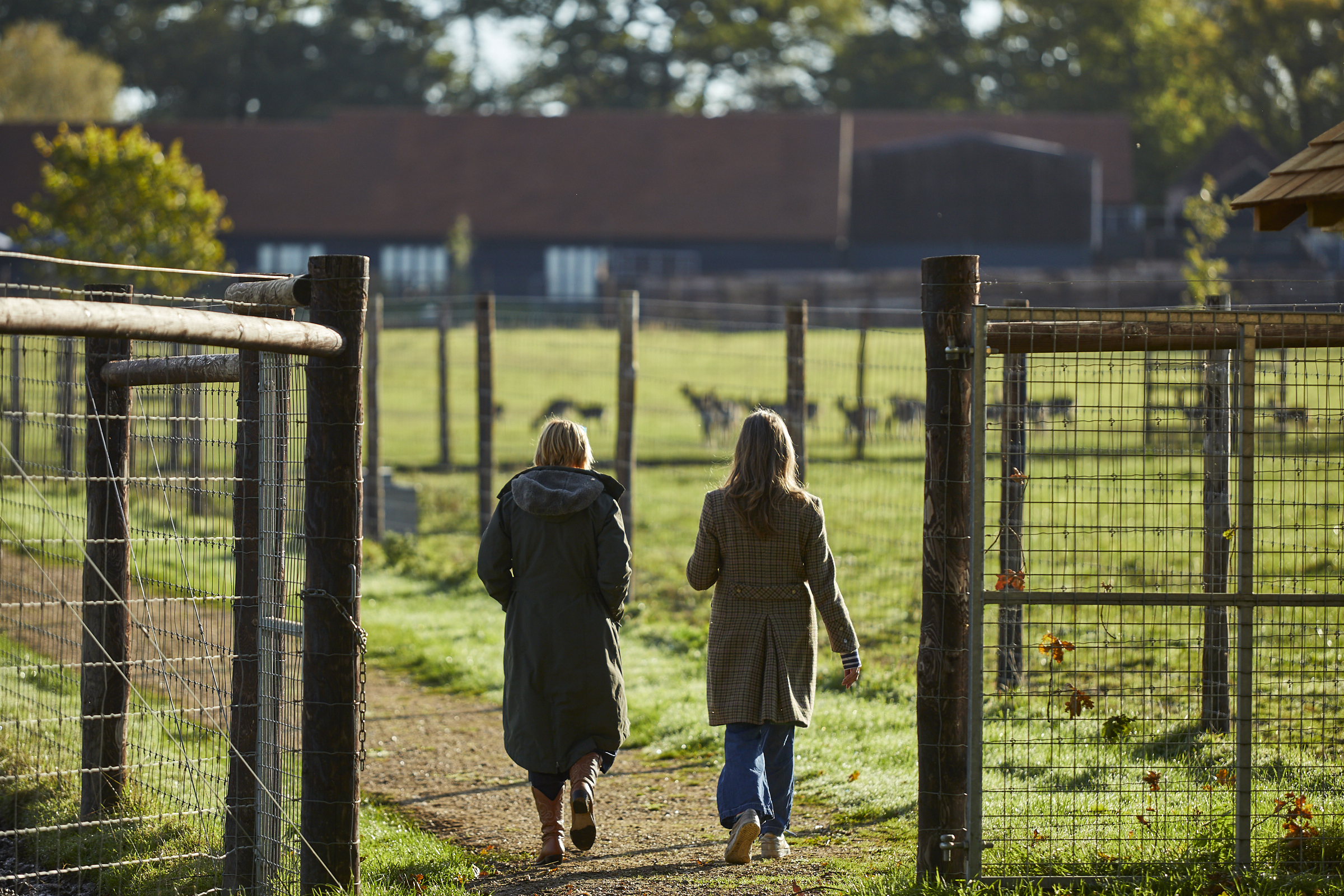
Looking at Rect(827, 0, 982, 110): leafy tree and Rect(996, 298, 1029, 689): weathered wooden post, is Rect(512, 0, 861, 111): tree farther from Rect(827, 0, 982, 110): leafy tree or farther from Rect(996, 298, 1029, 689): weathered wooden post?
Rect(996, 298, 1029, 689): weathered wooden post

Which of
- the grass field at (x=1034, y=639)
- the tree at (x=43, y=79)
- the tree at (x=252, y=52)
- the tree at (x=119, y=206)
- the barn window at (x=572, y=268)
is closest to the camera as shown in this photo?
the grass field at (x=1034, y=639)

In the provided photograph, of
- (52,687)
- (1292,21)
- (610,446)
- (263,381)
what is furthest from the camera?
(1292,21)

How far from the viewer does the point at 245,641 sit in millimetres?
4652

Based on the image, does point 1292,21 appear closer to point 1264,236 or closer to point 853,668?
point 1264,236

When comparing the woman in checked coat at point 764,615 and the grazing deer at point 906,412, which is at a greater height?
the grazing deer at point 906,412

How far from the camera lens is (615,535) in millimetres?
4988

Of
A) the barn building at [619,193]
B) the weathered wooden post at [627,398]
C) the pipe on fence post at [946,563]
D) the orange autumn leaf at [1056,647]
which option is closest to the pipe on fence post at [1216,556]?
the orange autumn leaf at [1056,647]

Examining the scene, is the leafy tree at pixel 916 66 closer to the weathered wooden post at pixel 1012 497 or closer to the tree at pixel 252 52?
the tree at pixel 252 52

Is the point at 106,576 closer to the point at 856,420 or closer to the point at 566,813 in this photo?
the point at 566,813

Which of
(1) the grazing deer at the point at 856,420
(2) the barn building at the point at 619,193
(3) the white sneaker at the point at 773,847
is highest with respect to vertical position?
(2) the barn building at the point at 619,193

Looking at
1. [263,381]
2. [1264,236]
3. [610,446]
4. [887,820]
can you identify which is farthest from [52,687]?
[1264,236]

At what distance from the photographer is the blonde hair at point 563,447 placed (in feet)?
16.6

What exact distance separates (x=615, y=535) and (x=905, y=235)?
40.5 meters

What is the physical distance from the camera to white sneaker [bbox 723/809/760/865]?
4.83 metres
